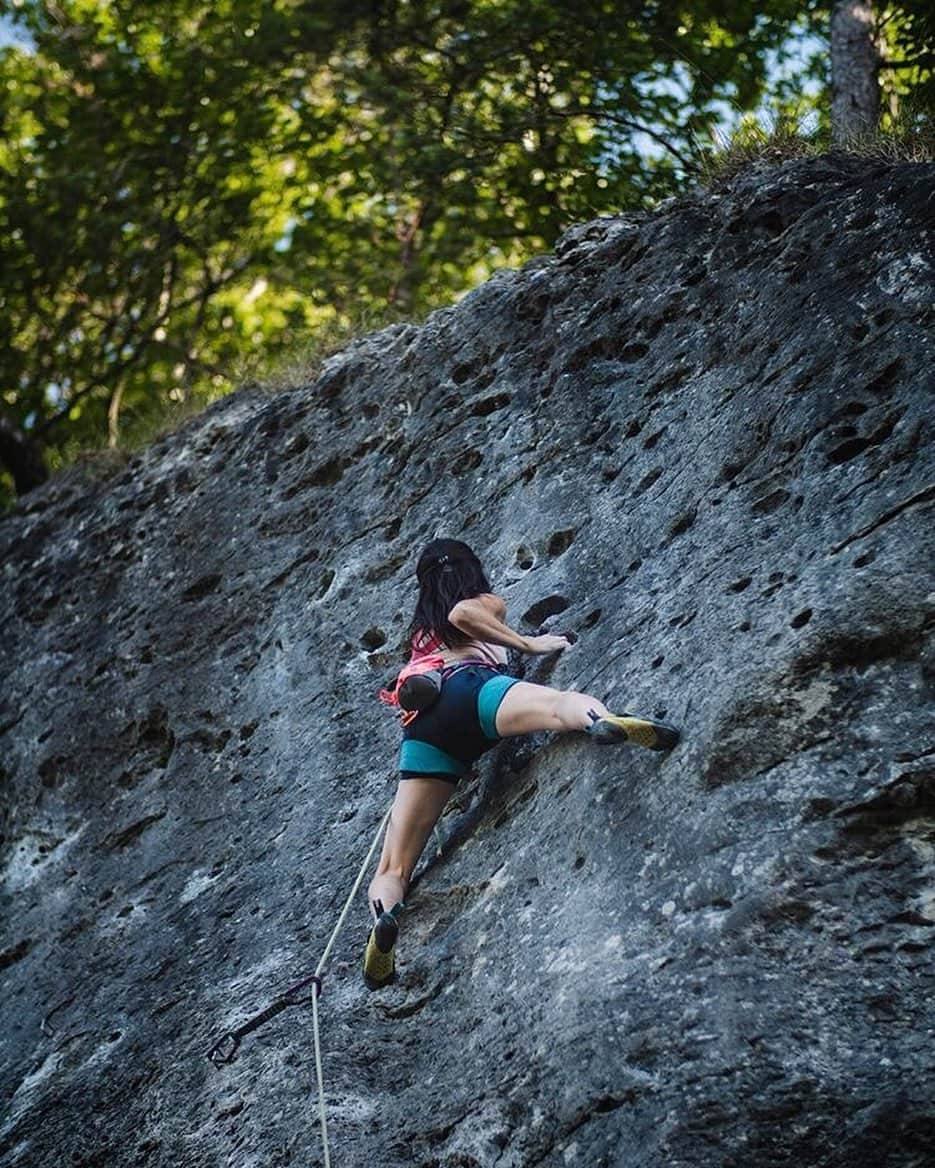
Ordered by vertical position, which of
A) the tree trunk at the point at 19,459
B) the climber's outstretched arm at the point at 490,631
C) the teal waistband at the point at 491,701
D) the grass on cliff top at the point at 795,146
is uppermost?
the tree trunk at the point at 19,459

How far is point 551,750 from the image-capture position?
5805 mm

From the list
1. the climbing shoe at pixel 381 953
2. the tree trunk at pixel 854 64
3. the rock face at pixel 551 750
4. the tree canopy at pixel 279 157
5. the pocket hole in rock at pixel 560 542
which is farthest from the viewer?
the tree canopy at pixel 279 157

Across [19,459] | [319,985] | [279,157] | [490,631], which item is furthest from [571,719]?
[279,157]

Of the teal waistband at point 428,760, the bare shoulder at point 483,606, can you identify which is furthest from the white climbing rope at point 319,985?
the bare shoulder at point 483,606

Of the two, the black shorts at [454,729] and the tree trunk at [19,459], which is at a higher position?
the tree trunk at [19,459]

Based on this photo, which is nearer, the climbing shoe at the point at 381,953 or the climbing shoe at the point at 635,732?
the climbing shoe at the point at 635,732

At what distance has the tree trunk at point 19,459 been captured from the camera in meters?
13.2

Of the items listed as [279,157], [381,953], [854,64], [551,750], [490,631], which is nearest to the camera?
[381,953]

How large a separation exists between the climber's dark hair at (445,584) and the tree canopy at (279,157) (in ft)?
16.3

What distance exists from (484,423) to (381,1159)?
13.7ft

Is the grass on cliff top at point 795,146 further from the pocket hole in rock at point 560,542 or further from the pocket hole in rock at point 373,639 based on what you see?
the pocket hole in rock at point 373,639

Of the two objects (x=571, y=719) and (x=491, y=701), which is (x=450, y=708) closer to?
(x=491, y=701)

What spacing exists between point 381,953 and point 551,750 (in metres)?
1.11

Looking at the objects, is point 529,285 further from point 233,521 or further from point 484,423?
point 233,521
